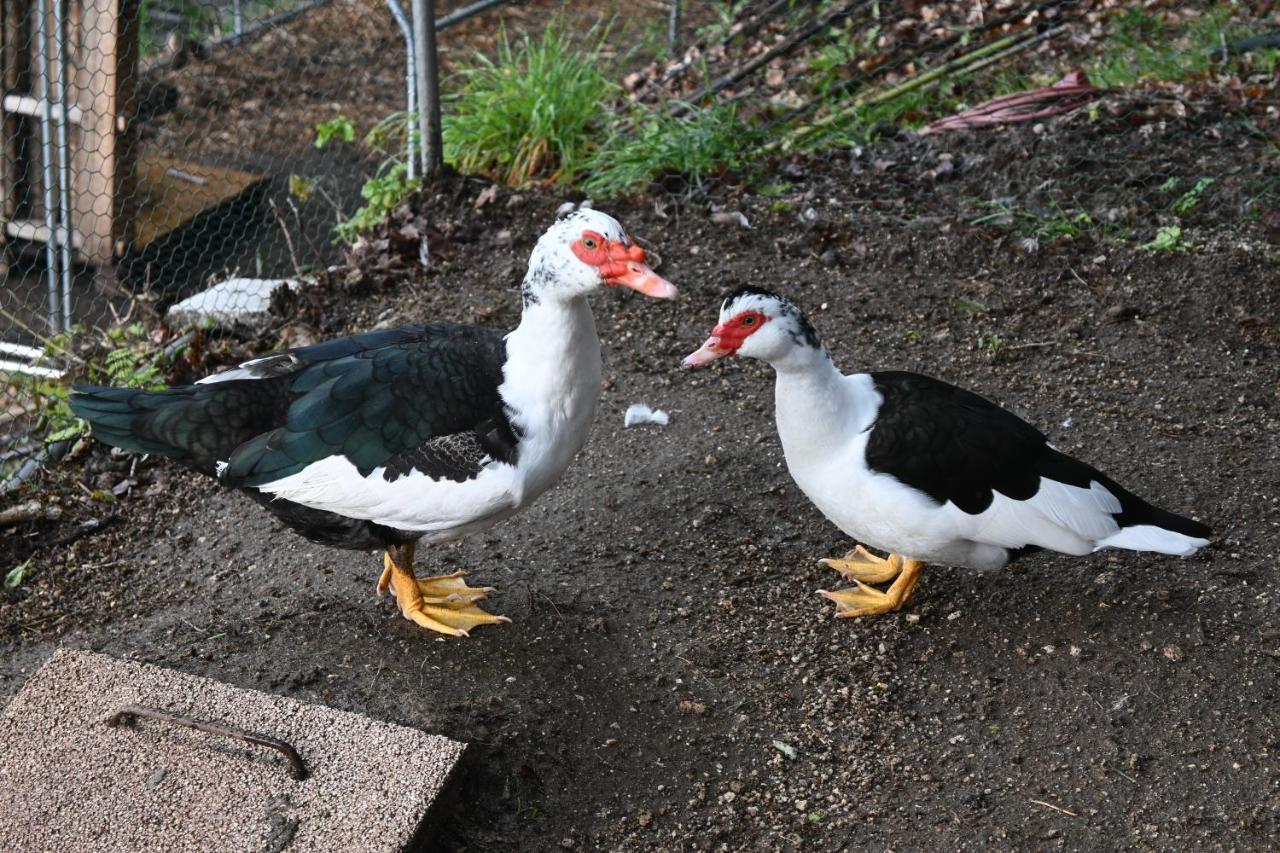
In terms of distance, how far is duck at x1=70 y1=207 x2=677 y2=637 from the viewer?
10.6ft

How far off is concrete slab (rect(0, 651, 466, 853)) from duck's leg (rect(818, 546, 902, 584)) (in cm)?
136

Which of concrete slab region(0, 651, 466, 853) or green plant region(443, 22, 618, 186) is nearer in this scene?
concrete slab region(0, 651, 466, 853)

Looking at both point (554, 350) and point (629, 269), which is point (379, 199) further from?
point (629, 269)

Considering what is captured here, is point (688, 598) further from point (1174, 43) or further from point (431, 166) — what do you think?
point (1174, 43)

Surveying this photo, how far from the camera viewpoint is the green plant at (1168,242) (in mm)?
5108

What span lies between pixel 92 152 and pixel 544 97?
230cm

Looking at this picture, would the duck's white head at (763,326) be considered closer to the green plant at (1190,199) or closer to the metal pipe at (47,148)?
the green plant at (1190,199)

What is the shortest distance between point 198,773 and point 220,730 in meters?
0.12

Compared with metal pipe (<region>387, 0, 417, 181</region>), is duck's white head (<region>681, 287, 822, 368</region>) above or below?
above

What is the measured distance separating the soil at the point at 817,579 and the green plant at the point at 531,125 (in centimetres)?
44

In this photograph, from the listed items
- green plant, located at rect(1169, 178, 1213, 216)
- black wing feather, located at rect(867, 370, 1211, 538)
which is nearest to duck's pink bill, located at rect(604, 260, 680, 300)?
black wing feather, located at rect(867, 370, 1211, 538)

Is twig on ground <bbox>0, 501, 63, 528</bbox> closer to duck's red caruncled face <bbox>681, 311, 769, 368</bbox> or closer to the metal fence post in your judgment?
the metal fence post

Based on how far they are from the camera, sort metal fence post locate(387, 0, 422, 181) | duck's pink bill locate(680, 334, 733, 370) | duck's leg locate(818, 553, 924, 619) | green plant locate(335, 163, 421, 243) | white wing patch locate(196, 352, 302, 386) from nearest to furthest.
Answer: duck's pink bill locate(680, 334, 733, 370), white wing patch locate(196, 352, 302, 386), duck's leg locate(818, 553, 924, 619), metal fence post locate(387, 0, 422, 181), green plant locate(335, 163, 421, 243)

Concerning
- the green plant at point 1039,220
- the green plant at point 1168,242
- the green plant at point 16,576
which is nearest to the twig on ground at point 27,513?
the green plant at point 16,576
